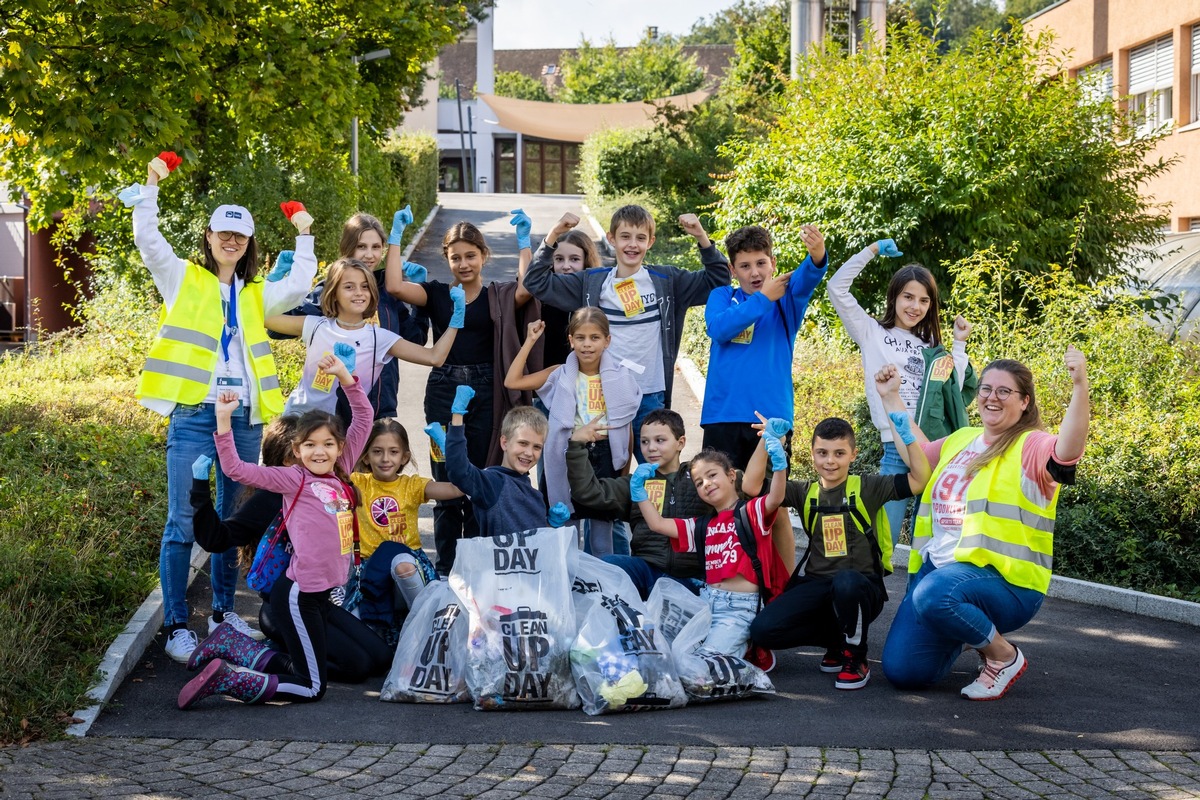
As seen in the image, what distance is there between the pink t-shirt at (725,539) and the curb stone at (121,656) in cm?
242

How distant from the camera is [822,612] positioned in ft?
18.4

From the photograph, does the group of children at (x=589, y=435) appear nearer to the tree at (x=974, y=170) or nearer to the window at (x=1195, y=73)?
the tree at (x=974, y=170)

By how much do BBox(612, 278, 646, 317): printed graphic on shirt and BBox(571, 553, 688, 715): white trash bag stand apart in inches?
62.0

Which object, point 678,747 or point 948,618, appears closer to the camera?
point 678,747

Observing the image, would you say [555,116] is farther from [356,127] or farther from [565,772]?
[565,772]

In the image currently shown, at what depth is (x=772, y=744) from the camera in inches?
189

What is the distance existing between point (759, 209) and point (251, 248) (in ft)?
29.2

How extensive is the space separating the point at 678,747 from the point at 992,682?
4.88 feet

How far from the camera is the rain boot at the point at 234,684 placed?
203 inches

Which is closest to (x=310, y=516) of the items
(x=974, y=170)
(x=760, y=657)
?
Answer: (x=760, y=657)

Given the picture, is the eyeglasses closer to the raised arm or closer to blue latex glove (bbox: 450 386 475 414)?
the raised arm

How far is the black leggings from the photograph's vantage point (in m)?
5.50

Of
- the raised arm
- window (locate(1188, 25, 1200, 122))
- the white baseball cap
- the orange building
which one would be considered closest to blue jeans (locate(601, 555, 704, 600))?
the raised arm

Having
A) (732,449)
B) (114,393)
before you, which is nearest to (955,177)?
(732,449)
